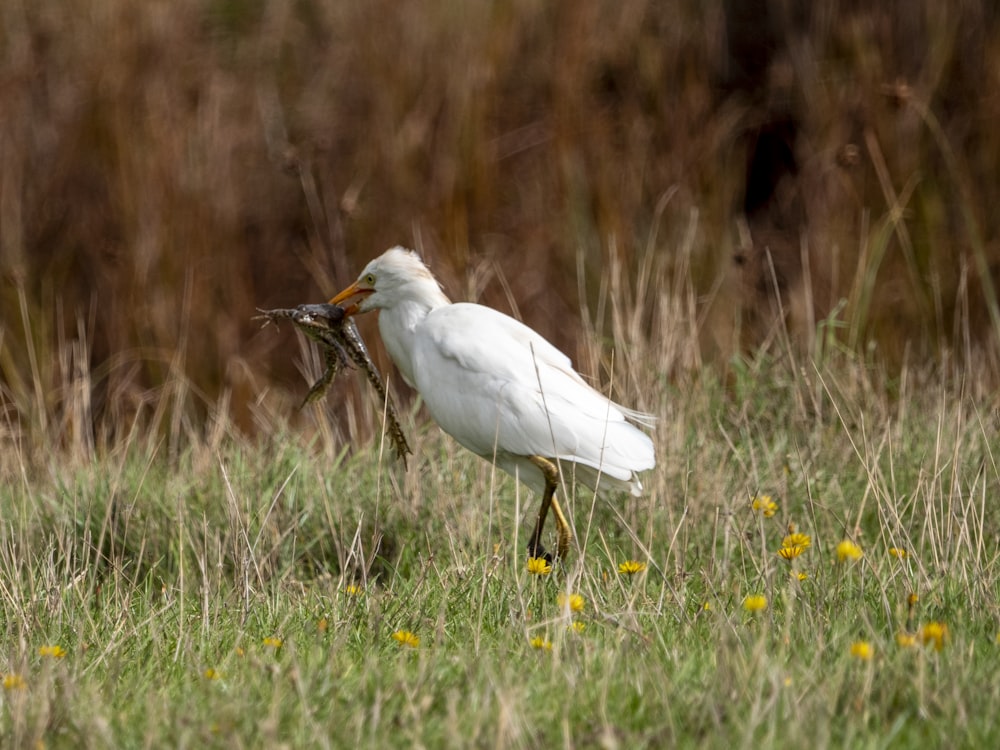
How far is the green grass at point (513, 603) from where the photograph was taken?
247cm

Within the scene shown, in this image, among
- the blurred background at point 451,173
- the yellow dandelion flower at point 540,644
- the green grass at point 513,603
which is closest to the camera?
the green grass at point 513,603

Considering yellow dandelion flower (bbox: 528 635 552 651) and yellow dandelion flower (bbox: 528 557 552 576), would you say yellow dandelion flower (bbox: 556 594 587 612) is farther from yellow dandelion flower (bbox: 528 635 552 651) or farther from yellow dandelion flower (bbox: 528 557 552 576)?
yellow dandelion flower (bbox: 528 557 552 576)

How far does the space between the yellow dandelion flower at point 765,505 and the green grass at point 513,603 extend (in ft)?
0.17

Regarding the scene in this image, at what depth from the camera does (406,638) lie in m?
3.04

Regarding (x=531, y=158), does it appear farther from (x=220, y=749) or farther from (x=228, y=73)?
(x=220, y=749)

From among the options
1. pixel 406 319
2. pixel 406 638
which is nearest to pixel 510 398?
pixel 406 319

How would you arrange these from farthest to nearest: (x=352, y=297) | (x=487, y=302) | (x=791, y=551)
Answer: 1. (x=487, y=302)
2. (x=352, y=297)
3. (x=791, y=551)

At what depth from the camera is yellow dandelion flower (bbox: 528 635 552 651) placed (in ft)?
9.40

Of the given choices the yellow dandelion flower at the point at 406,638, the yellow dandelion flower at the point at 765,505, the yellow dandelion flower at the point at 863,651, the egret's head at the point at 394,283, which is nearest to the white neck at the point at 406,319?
the egret's head at the point at 394,283

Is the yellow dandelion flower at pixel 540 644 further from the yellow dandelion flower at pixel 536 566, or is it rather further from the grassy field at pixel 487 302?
the yellow dandelion flower at pixel 536 566

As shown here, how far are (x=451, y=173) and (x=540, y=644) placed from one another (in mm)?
4427

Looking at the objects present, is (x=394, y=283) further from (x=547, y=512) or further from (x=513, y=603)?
(x=513, y=603)

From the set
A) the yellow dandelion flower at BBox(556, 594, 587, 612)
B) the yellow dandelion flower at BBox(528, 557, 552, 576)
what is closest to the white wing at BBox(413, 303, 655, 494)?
the yellow dandelion flower at BBox(528, 557, 552, 576)

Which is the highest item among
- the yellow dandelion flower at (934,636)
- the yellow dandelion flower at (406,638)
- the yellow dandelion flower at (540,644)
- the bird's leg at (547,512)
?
the yellow dandelion flower at (934,636)
